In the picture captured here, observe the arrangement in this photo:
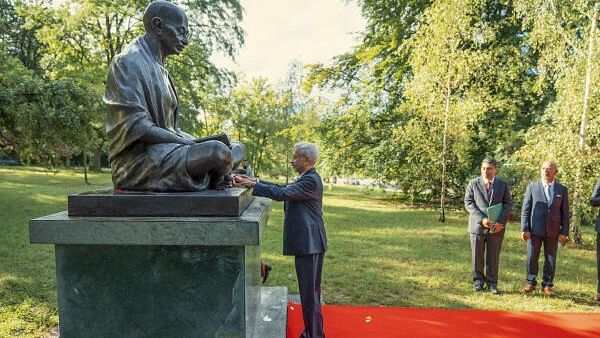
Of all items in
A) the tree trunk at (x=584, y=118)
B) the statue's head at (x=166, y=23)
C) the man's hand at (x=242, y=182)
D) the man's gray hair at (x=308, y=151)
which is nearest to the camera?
the statue's head at (x=166, y=23)

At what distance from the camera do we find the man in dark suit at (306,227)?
3.89 metres

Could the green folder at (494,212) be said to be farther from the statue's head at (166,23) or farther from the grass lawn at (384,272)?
the statue's head at (166,23)

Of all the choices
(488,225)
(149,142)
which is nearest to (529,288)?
(488,225)

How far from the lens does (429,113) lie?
13555 mm

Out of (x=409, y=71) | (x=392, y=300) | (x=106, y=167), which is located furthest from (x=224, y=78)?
(x=106, y=167)

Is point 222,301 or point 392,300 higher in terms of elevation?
point 222,301

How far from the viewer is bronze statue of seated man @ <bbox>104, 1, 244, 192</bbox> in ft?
10.3

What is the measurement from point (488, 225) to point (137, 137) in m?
5.19

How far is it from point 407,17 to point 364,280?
14.6 metres

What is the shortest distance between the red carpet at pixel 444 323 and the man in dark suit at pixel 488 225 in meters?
1.14

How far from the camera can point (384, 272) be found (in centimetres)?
739

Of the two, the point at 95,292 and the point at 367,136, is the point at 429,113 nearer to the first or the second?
the point at 367,136

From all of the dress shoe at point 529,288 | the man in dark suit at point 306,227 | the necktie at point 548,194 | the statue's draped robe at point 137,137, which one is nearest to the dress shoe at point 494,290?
the dress shoe at point 529,288

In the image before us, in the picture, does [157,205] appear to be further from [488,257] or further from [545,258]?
[545,258]
